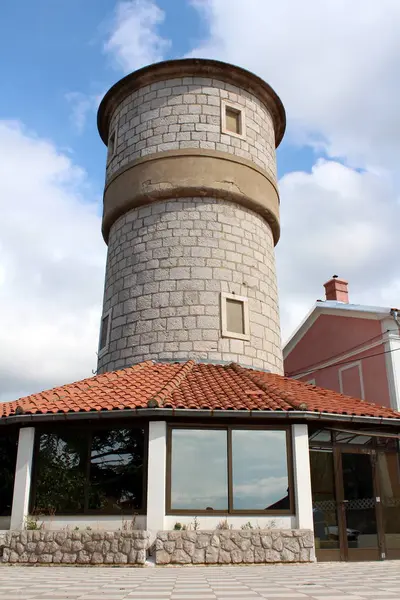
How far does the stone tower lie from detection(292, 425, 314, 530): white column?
2.94 m

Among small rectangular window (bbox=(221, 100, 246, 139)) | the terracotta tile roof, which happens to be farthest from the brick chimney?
the terracotta tile roof

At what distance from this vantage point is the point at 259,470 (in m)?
9.37

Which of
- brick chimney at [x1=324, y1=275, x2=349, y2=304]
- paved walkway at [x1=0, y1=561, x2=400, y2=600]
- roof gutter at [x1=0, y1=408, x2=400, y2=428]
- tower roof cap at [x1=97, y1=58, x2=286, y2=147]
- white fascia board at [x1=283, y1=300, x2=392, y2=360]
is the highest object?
tower roof cap at [x1=97, y1=58, x2=286, y2=147]

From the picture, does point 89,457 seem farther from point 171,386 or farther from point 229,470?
point 229,470

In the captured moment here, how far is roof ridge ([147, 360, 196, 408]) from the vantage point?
895cm

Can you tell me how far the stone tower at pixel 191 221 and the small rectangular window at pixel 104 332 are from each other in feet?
0.09

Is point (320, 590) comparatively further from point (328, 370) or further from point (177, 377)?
point (328, 370)

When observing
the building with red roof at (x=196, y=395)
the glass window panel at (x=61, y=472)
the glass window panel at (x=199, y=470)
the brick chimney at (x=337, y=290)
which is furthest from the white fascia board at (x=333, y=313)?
the glass window panel at (x=61, y=472)

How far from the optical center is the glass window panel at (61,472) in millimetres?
9438

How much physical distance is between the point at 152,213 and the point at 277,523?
721 centimetres

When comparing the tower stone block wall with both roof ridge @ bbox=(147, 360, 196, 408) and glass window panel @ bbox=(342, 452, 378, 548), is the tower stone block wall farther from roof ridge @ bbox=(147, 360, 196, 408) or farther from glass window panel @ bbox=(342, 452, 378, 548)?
glass window panel @ bbox=(342, 452, 378, 548)

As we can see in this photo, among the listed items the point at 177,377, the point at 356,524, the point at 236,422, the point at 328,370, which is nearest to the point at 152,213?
the point at 177,377

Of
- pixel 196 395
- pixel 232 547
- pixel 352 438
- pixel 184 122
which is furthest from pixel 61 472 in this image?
pixel 184 122

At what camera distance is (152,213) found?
525 inches
